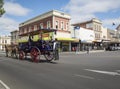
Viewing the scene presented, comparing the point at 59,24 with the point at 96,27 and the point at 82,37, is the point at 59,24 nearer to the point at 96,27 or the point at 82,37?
the point at 82,37

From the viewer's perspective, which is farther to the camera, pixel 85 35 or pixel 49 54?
pixel 85 35

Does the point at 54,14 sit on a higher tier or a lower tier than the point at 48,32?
higher

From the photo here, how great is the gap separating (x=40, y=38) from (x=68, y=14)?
37282 millimetres

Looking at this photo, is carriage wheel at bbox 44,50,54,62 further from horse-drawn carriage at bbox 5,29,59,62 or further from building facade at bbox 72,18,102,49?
building facade at bbox 72,18,102,49

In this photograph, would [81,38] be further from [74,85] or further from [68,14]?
[74,85]

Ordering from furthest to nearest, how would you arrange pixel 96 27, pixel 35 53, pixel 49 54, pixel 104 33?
1. pixel 104 33
2. pixel 96 27
3. pixel 49 54
4. pixel 35 53

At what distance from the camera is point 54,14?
166 ft

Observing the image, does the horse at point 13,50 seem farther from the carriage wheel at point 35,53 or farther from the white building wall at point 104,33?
the white building wall at point 104,33

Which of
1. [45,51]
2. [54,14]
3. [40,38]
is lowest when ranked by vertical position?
[45,51]

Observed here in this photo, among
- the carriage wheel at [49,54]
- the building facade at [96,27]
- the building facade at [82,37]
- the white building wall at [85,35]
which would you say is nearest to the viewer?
the carriage wheel at [49,54]

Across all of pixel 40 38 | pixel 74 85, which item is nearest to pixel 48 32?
pixel 40 38

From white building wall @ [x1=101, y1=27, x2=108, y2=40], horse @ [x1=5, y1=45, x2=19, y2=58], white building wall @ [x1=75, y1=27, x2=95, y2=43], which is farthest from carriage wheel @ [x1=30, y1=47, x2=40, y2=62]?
white building wall @ [x1=101, y1=27, x2=108, y2=40]

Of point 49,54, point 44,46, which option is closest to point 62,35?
point 49,54

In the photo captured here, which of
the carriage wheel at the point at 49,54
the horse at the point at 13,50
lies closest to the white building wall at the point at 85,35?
the horse at the point at 13,50
